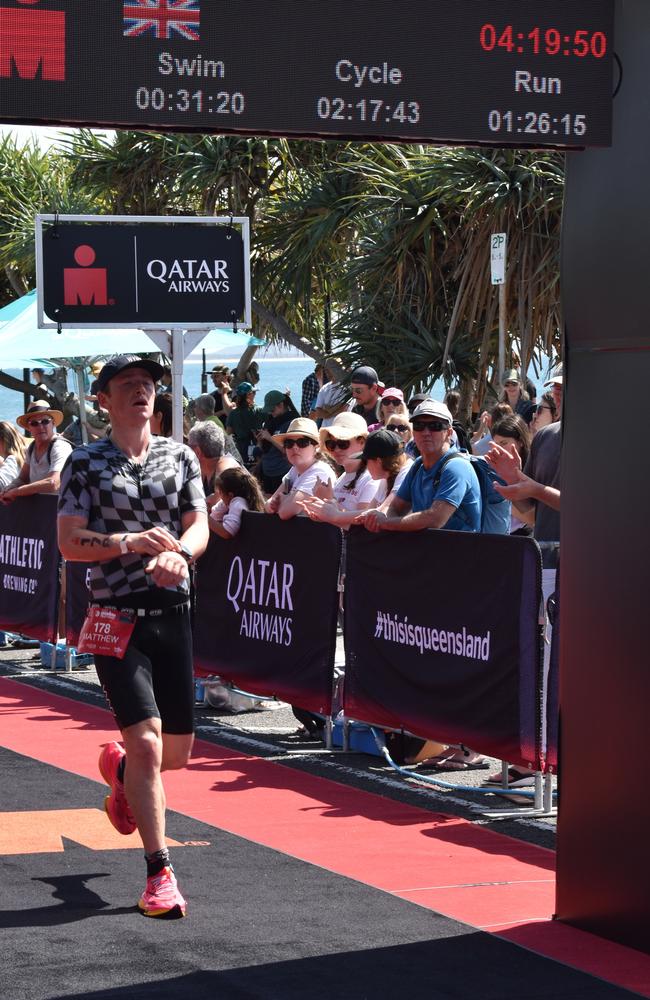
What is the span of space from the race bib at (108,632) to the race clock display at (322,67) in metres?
1.91

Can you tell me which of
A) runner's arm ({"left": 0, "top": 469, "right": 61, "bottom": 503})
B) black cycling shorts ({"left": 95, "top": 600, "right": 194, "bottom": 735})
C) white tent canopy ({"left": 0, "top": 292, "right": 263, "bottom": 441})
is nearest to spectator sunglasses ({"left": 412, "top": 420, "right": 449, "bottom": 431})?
black cycling shorts ({"left": 95, "top": 600, "right": 194, "bottom": 735})

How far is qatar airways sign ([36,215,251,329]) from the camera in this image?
10906 millimetres

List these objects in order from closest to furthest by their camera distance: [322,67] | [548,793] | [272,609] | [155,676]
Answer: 1. [322,67]
2. [155,676]
3. [548,793]
4. [272,609]

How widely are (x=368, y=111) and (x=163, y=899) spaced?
2.87 metres

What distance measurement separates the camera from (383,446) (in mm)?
9164

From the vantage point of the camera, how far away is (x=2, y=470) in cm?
1332

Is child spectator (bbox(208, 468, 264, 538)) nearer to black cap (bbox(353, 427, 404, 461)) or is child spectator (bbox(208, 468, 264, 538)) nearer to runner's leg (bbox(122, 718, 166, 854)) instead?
black cap (bbox(353, 427, 404, 461))

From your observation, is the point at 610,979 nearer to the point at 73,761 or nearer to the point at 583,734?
the point at 583,734

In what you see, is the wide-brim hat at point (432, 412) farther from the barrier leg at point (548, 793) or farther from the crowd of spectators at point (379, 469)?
→ the barrier leg at point (548, 793)

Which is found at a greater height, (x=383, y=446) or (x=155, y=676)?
(x=383, y=446)

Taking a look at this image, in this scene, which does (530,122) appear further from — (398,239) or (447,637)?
(398,239)

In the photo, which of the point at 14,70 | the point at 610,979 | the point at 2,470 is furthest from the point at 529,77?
the point at 2,470

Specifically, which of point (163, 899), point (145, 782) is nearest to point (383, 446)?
point (145, 782)

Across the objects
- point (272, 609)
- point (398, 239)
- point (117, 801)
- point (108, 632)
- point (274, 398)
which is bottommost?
point (117, 801)
